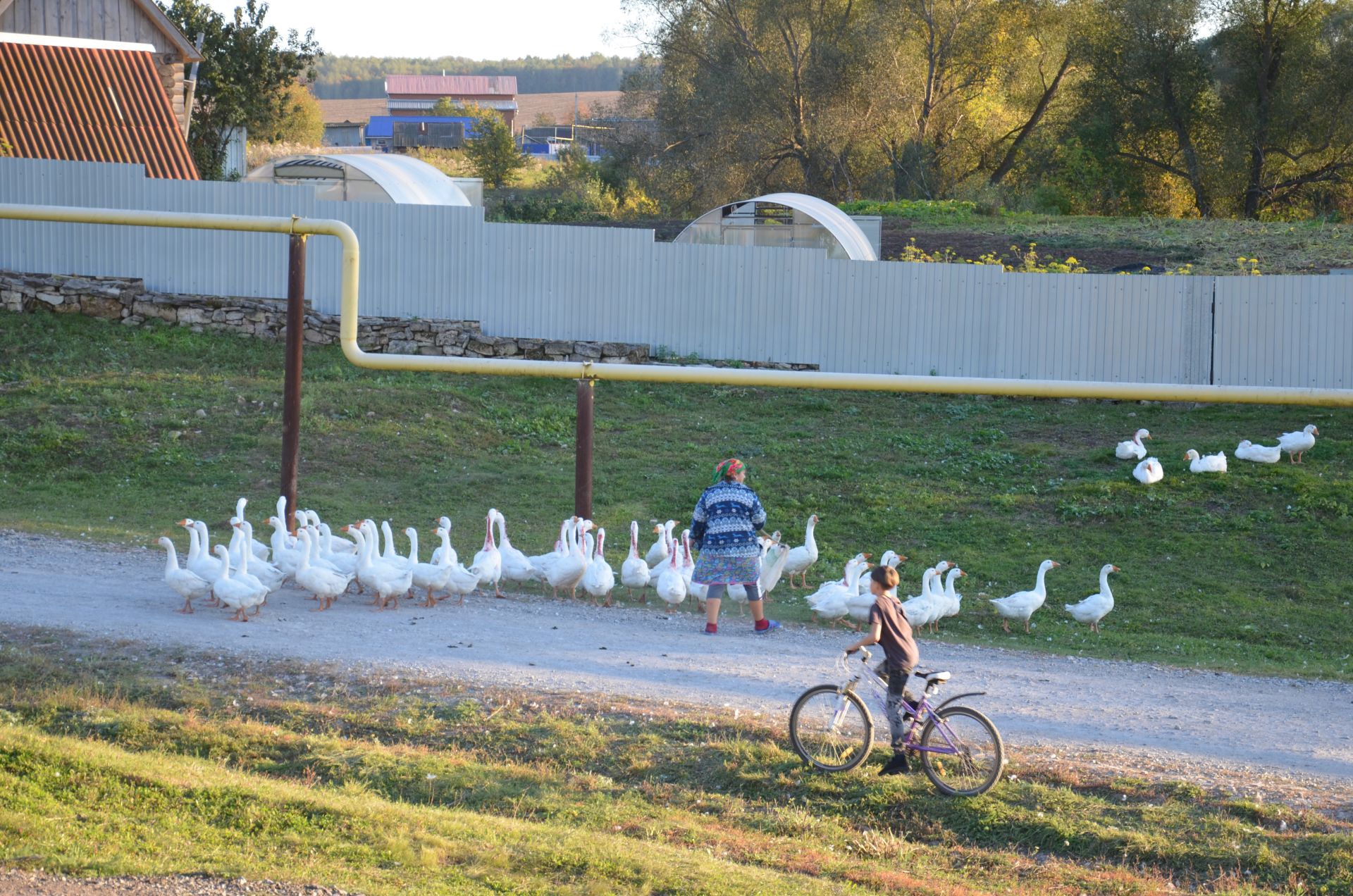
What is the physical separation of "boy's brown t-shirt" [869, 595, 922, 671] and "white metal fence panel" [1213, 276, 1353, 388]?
14427 millimetres

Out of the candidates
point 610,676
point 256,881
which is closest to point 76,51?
point 610,676

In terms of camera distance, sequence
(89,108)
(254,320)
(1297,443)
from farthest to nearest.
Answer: (89,108)
(254,320)
(1297,443)

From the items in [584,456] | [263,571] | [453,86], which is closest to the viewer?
[263,571]

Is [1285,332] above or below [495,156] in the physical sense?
below

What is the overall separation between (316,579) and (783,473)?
303 inches

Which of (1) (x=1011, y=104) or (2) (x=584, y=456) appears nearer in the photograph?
(2) (x=584, y=456)

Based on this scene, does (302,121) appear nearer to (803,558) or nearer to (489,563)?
(803,558)

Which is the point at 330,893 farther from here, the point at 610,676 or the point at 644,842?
the point at 610,676

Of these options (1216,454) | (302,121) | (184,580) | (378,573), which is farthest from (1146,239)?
(302,121)

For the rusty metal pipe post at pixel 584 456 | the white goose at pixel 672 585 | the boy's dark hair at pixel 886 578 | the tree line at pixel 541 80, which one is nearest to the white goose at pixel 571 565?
the rusty metal pipe post at pixel 584 456

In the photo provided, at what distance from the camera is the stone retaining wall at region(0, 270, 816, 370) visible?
2250 cm

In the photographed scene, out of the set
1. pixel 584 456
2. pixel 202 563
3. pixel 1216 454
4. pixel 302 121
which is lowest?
pixel 202 563

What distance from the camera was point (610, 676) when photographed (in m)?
9.70

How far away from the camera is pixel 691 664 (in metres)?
10.2
